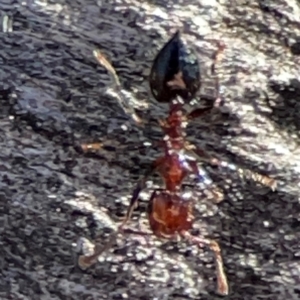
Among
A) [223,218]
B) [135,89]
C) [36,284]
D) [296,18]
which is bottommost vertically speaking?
[36,284]

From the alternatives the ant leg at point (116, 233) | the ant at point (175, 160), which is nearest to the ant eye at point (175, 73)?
the ant at point (175, 160)

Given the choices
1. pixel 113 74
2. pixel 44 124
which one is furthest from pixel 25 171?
pixel 113 74

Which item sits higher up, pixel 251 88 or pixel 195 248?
pixel 251 88

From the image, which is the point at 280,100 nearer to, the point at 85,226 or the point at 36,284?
the point at 85,226

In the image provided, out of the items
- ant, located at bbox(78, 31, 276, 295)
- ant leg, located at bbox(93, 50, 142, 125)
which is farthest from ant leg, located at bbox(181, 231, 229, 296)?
ant leg, located at bbox(93, 50, 142, 125)

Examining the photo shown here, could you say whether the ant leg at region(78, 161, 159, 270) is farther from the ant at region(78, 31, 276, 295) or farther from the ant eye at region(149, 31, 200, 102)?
the ant eye at region(149, 31, 200, 102)

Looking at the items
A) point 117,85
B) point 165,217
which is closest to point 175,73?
point 117,85

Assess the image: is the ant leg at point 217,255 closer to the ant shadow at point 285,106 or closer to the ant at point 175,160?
the ant at point 175,160
